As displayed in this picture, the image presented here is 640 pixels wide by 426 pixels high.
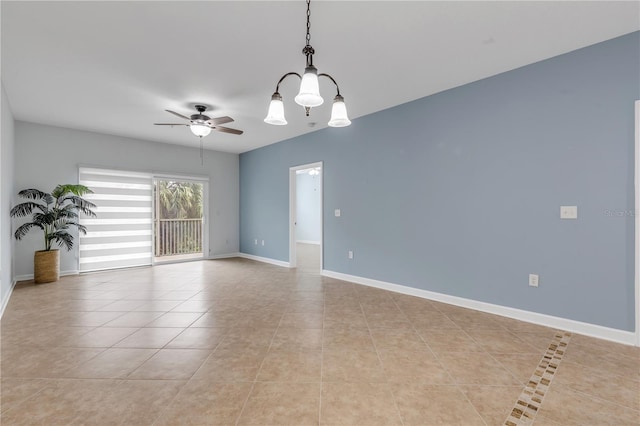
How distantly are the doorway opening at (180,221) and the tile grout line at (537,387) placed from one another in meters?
6.77

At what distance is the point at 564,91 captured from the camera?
292 cm

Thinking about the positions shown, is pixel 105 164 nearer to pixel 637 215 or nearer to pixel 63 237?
pixel 63 237

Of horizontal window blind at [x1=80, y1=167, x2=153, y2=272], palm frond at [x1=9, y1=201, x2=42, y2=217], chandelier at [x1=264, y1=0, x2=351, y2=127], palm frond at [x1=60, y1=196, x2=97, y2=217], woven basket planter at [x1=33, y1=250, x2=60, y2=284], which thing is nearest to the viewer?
chandelier at [x1=264, y1=0, x2=351, y2=127]

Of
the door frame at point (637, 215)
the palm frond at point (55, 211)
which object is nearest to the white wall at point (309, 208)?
the palm frond at point (55, 211)

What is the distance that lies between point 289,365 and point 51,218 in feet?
16.6

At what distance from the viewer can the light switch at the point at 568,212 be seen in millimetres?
2859

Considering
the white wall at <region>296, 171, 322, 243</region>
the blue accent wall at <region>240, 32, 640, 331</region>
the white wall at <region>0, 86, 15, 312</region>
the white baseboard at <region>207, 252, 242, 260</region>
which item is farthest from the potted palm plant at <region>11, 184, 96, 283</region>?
the white wall at <region>296, 171, 322, 243</region>

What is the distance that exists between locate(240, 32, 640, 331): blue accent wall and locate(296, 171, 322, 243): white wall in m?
5.37

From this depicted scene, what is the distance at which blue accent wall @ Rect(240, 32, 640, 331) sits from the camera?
8.79 feet

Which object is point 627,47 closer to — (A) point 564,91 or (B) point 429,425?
(A) point 564,91

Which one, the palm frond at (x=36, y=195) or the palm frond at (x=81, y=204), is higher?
the palm frond at (x=36, y=195)

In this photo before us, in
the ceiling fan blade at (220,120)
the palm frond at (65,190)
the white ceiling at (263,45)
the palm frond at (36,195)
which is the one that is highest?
the white ceiling at (263,45)

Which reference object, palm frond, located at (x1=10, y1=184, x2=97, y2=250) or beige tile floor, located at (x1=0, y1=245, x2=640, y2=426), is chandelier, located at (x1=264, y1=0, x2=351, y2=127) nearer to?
beige tile floor, located at (x1=0, y1=245, x2=640, y2=426)

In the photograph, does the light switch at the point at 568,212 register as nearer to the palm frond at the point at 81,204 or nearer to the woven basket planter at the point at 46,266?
the palm frond at the point at 81,204
